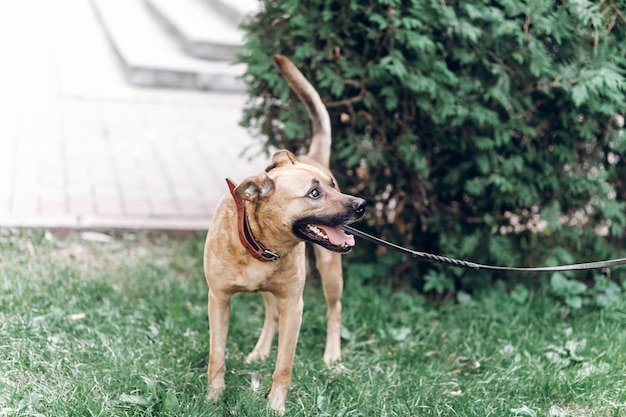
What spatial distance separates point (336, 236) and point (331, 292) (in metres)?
1.26

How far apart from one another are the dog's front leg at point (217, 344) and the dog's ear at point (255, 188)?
27.2 inches

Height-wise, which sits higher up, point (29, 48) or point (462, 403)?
point (462, 403)

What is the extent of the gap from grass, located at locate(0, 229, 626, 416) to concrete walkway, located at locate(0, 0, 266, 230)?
82 cm

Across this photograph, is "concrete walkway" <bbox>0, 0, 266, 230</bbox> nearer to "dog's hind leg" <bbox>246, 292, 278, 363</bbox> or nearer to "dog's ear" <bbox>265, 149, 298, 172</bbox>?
"dog's hind leg" <bbox>246, 292, 278, 363</bbox>

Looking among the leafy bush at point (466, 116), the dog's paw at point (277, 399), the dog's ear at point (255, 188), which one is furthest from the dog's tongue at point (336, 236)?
the leafy bush at point (466, 116)

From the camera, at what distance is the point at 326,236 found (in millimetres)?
3346

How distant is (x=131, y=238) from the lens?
242 inches

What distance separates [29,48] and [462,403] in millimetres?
10785

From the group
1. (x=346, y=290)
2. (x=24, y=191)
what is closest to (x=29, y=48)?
(x=24, y=191)

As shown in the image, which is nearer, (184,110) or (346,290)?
(346,290)

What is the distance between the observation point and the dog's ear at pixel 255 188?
3246mm

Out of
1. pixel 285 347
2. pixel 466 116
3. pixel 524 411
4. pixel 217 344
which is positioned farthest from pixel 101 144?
pixel 524 411

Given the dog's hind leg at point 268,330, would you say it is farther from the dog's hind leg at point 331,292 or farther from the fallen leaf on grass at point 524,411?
the fallen leaf on grass at point 524,411

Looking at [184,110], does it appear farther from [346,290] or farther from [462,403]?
[462,403]
